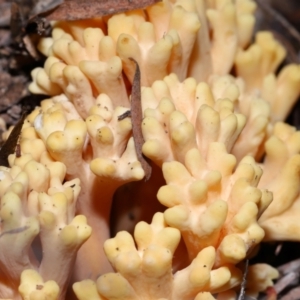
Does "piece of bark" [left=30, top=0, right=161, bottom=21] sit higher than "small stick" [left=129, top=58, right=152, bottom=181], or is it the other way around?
"piece of bark" [left=30, top=0, right=161, bottom=21]

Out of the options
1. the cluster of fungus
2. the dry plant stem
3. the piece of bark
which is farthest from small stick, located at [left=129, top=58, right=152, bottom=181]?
the dry plant stem

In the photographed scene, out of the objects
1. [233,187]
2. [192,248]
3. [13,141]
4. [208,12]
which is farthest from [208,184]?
[208,12]

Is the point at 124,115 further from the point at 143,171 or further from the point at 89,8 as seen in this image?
the point at 89,8

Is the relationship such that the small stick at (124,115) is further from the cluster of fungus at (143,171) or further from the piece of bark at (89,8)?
the piece of bark at (89,8)

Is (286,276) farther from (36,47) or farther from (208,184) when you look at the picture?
(36,47)

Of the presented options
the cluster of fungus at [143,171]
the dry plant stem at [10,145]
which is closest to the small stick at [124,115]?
the cluster of fungus at [143,171]

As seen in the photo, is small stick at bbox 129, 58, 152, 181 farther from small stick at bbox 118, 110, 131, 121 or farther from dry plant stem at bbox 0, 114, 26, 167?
dry plant stem at bbox 0, 114, 26, 167

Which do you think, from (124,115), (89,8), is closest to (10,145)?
(124,115)
